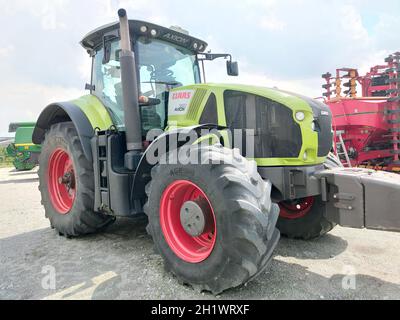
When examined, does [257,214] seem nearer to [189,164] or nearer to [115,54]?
[189,164]

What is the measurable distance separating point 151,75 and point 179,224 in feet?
6.34

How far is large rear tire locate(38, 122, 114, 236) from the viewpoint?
14.2 feet

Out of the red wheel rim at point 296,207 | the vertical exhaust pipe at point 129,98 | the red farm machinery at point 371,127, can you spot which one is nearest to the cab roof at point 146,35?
the vertical exhaust pipe at point 129,98

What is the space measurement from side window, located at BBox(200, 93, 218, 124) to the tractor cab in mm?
665

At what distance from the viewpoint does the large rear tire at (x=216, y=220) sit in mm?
2596

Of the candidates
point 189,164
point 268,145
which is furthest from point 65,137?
point 268,145

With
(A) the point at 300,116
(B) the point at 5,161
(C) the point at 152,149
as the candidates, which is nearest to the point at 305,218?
(A) the point at 300,116

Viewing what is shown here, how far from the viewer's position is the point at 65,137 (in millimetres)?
4586

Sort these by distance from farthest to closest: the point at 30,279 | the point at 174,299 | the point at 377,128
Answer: the point at 377,128, the point at 30,279, the point at 174,299

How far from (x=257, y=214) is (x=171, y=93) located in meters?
2.11

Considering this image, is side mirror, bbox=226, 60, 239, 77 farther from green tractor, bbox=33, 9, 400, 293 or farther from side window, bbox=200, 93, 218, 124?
side window, bbox=200, 93, 218, 124

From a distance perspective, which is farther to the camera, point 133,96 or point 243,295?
point 133,96

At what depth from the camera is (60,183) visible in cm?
509

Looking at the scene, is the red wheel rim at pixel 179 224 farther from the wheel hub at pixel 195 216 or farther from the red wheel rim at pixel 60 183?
the red wheel rim at pixel 60 183
